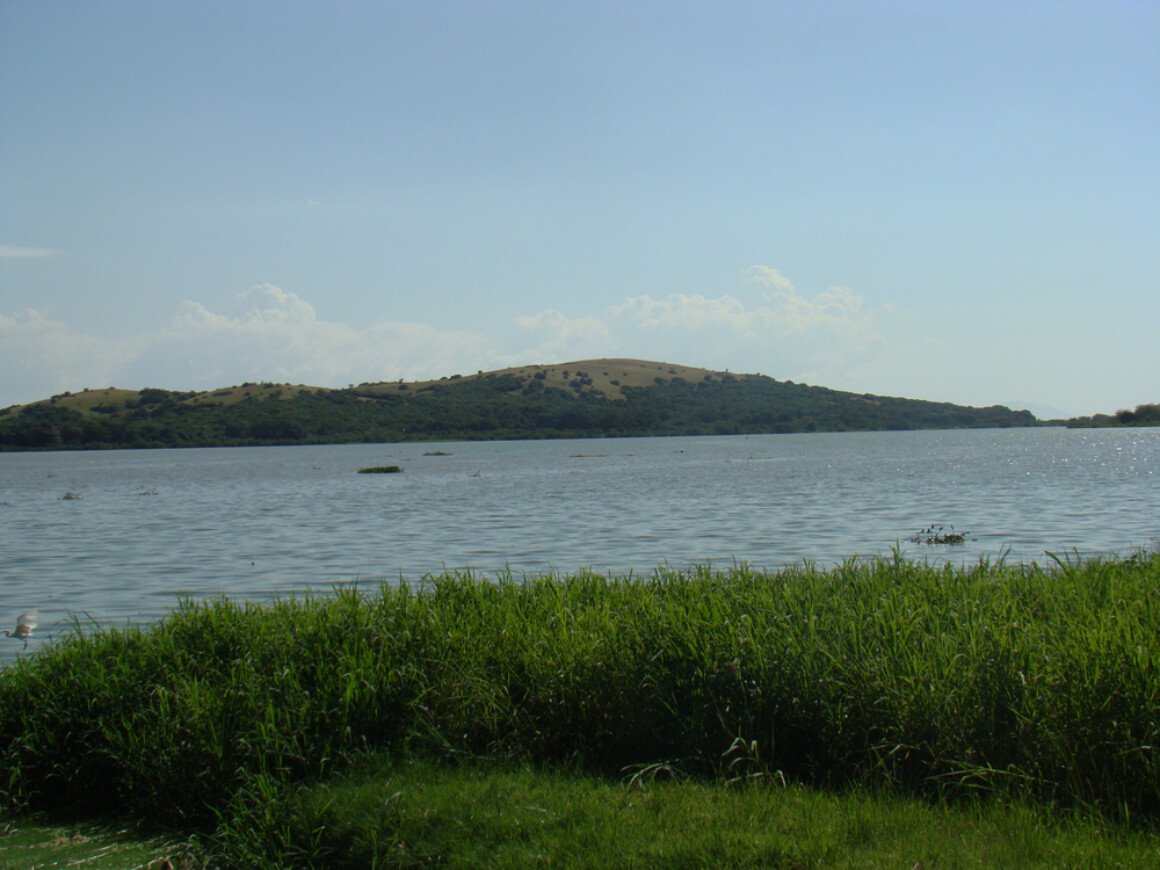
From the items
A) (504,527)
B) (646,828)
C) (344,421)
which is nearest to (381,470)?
(504,527)

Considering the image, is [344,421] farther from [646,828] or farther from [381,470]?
[646,828]

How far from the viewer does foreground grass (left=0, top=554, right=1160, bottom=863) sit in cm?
645

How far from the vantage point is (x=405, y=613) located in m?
9.15

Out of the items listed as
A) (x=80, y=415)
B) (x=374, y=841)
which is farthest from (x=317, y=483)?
(x=80, y=415)

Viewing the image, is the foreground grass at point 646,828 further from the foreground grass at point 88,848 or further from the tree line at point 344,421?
the tree line at point 344,421

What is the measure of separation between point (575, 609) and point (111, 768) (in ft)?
13.5

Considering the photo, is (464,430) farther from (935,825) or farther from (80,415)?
(935,825)

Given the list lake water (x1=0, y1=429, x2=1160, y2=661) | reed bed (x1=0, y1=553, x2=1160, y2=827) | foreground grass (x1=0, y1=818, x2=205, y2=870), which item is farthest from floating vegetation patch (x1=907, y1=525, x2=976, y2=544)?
foreground grass (x1=0, y1=818, x2=205, y2=870)

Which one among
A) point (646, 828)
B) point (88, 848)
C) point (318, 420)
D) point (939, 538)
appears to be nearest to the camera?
point (646, 828)

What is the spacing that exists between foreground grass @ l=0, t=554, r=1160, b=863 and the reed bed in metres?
0.02

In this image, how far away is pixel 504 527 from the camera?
102 ft

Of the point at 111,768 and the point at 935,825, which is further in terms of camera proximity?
the point at 111,768

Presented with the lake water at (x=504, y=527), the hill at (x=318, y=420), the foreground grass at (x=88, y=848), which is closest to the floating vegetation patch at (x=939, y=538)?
the lake water at (x=504, y=527)

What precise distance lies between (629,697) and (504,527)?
23680 millimetres
